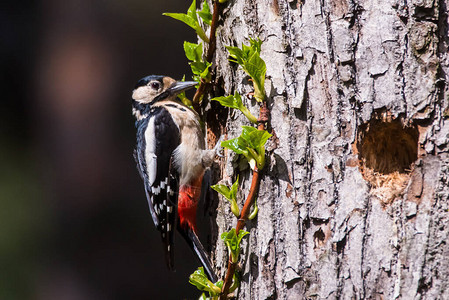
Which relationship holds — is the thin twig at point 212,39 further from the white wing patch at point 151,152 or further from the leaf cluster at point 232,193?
the leaf cluster at point 232,193

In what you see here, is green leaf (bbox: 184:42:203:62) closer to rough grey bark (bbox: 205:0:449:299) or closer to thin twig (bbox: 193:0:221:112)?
thin twig (bbox: 193:0:221:112)

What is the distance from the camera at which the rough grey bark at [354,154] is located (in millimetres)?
1658

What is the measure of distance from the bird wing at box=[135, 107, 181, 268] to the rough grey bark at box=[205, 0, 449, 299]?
0.85m

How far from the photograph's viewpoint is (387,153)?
179 cm

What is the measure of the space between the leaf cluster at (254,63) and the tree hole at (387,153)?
39cm

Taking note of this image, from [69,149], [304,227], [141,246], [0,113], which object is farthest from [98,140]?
[304,227]

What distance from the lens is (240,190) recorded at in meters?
2.07

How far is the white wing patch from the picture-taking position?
284 centimetres

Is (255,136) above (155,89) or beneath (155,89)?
beneath

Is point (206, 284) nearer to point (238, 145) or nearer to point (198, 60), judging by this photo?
point (238, 145)

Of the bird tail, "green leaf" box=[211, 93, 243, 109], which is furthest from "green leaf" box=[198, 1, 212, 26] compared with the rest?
the bird tail

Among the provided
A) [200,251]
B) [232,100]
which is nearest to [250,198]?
[232,100]

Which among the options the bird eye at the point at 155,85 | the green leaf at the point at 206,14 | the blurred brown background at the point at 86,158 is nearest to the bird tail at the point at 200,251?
the bird eye at the point at 155,85

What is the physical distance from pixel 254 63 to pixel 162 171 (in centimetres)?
112
